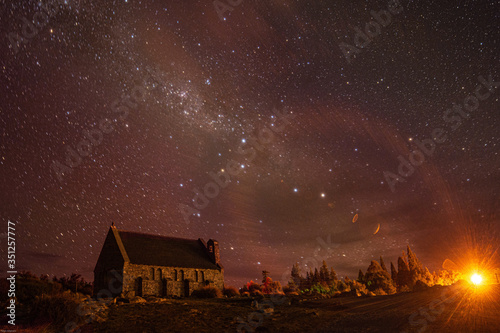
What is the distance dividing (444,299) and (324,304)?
25.4ft

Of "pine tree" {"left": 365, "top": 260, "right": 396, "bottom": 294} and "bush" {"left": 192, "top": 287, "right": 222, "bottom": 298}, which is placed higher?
"bush" {"left": 192, "top": 287, "right": 222, "bottom": 298}

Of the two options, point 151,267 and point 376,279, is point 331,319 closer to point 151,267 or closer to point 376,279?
point 151,267

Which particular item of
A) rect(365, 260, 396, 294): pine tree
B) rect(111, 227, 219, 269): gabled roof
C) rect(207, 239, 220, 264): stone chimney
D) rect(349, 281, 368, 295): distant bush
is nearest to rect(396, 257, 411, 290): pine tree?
rect(365, 260, 396, 294): pine tree

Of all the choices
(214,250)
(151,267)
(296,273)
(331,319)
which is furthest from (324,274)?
(331,319)

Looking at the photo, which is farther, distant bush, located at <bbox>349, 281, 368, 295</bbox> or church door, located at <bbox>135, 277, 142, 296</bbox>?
church door, located at <bbox>135, 277, 142, 296</bbox>

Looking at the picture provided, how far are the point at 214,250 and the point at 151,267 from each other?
11678mm

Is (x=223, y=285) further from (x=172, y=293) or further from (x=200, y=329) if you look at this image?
(x=200, y=329)

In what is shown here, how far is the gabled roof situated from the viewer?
36.1 meters

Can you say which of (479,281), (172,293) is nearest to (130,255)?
(172,293)

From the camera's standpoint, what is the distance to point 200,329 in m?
12.8

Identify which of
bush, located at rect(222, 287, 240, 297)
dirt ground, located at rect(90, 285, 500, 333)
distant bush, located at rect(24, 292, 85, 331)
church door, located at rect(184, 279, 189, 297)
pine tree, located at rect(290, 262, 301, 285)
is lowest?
pine tree, located at rect(290, 262, 301, 285)

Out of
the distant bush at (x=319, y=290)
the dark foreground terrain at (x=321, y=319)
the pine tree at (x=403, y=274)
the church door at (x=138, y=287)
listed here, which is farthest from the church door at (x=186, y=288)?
the pine tree at (x=403, y=274)

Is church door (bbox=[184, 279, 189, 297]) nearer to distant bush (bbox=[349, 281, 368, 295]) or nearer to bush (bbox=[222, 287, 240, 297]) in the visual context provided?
bush (bbox=[222, 287, 240, 297])

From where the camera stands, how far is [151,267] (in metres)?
35.8
